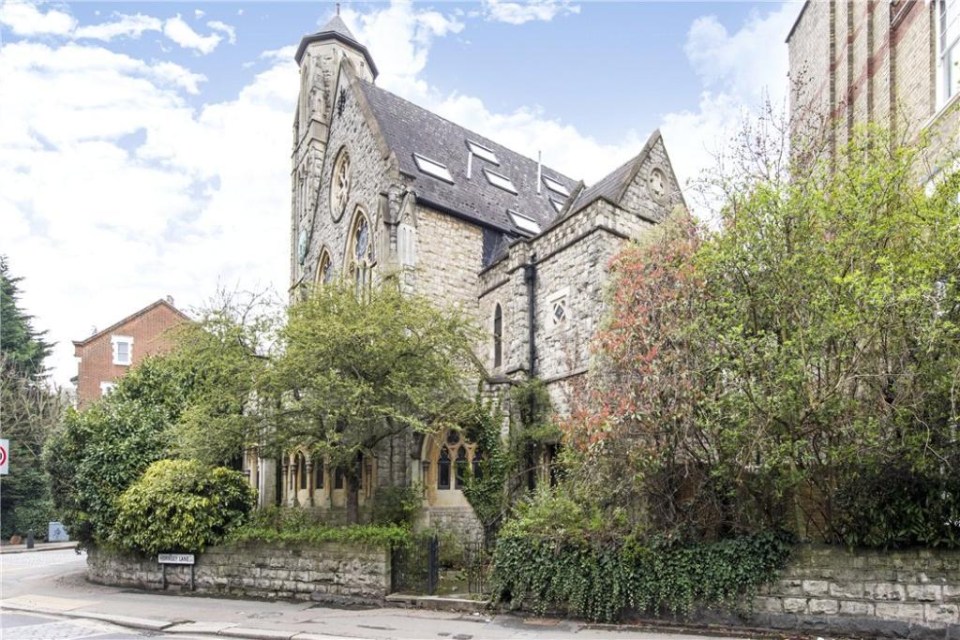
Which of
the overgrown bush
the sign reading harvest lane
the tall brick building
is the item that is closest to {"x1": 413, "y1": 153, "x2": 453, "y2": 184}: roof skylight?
the tall brick building

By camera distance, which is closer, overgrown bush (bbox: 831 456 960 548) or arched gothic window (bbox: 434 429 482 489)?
overgrown bush (bbox: 831 456 960 548)

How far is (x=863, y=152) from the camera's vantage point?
34.0 ft

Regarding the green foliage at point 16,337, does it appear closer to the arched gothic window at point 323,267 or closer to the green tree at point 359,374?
the arched gothic window at point 323,267

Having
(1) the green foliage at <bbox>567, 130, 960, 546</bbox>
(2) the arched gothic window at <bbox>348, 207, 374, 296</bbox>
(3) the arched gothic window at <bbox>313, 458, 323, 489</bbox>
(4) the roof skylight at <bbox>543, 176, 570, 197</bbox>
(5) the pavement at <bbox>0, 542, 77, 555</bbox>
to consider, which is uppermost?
(4) the roof skylight at <bbox>543, 176, 570, 197</bbox>

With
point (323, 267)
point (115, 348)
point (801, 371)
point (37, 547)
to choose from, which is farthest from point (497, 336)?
point (115, 348)

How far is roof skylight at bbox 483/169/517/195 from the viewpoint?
81.3 ft

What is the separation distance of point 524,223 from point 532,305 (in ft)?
21.3

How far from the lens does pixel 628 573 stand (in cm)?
1052

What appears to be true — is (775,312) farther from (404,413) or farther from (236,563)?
(236,563)

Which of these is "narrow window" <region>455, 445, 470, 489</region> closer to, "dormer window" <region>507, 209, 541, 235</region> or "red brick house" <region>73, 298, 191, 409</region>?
"dormer window" <region>507, 209, 541, 235</region>

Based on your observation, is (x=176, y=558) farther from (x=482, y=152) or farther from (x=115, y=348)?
(x=115, y=348)

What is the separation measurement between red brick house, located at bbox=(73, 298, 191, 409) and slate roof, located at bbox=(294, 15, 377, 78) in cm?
1667

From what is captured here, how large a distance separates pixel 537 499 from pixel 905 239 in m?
6.95

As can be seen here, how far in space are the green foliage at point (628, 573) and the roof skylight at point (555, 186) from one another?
1922 centimetres
